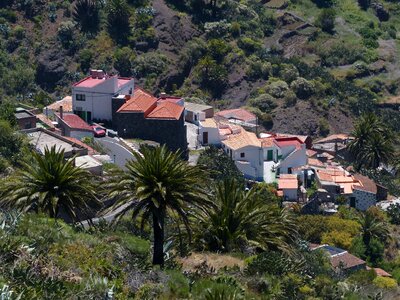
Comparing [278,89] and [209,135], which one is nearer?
[209,135]

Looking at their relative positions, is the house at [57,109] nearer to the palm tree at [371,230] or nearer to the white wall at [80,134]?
the white wall at [80,134]

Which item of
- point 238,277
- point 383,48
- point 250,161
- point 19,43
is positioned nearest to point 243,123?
point 250,161

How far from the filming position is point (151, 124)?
5762cm

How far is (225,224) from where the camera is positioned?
33406 millimetres

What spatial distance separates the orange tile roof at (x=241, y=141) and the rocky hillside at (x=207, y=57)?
47.2 feet

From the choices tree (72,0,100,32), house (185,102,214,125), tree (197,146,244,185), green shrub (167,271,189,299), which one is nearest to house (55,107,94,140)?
tree (197,146,244,185)

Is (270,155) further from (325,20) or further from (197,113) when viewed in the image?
(325,20)

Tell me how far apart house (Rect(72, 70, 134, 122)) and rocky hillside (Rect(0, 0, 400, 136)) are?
45.3 feet

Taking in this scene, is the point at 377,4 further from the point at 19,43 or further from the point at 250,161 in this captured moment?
the point at 250,161

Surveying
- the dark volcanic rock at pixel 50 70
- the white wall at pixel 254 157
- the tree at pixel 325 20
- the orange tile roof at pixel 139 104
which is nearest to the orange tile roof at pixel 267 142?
the white wall at pixel 254 157

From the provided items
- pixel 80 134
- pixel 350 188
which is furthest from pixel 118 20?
pixel 350 188

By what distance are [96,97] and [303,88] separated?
26.8 m

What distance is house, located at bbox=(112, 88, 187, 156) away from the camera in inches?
2267

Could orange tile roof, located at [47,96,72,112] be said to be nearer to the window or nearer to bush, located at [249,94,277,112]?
the window
